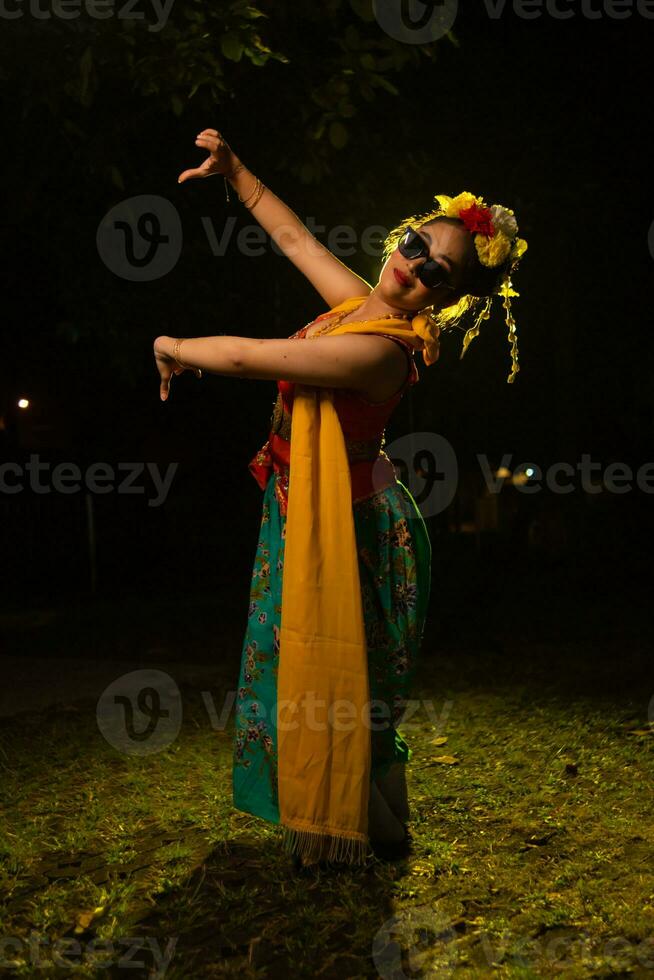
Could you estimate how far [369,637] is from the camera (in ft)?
9.71

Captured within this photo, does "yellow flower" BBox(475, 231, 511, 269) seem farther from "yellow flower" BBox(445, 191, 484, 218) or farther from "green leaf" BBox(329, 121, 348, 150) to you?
"green leaf" BBox(329, 121, 348, 150)

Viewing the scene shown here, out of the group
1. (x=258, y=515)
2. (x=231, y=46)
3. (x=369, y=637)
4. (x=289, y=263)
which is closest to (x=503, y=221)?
(x=369, y=637)

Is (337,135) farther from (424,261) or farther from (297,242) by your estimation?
(424,261)

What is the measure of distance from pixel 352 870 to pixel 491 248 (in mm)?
2003

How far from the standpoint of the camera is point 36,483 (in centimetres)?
1288

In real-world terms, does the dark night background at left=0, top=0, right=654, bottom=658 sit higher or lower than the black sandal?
higher

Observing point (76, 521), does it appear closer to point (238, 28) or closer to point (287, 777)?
point (238, 28)

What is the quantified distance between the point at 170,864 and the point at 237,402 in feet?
36.9

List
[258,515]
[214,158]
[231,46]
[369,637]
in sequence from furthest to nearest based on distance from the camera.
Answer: [258,515]
[231,46]
[214,158]
[369,637]

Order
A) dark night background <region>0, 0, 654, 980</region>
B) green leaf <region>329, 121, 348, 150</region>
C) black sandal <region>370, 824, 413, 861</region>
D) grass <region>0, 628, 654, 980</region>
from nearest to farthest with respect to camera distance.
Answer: grass <region>0, 628, 654, 980</region> → dark night background <region>0, 0, 654, 980</region> → black sandal <region>370, 824, 413, 861</region> → green leaf <region>329, 121, 348, 150</region>

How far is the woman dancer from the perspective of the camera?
271cm

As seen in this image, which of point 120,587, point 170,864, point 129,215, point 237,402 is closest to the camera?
point 170,864

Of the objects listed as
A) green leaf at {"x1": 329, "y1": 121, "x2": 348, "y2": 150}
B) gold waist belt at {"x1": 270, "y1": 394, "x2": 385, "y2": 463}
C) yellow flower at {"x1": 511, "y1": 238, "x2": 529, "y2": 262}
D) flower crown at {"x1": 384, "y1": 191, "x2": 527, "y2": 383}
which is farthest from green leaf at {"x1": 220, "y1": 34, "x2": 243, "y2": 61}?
gold waist belt at {"x1": 270, "y1": 394, "x2": 385, "y2": 463}

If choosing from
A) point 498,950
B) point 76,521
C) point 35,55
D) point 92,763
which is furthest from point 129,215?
point 76,521
